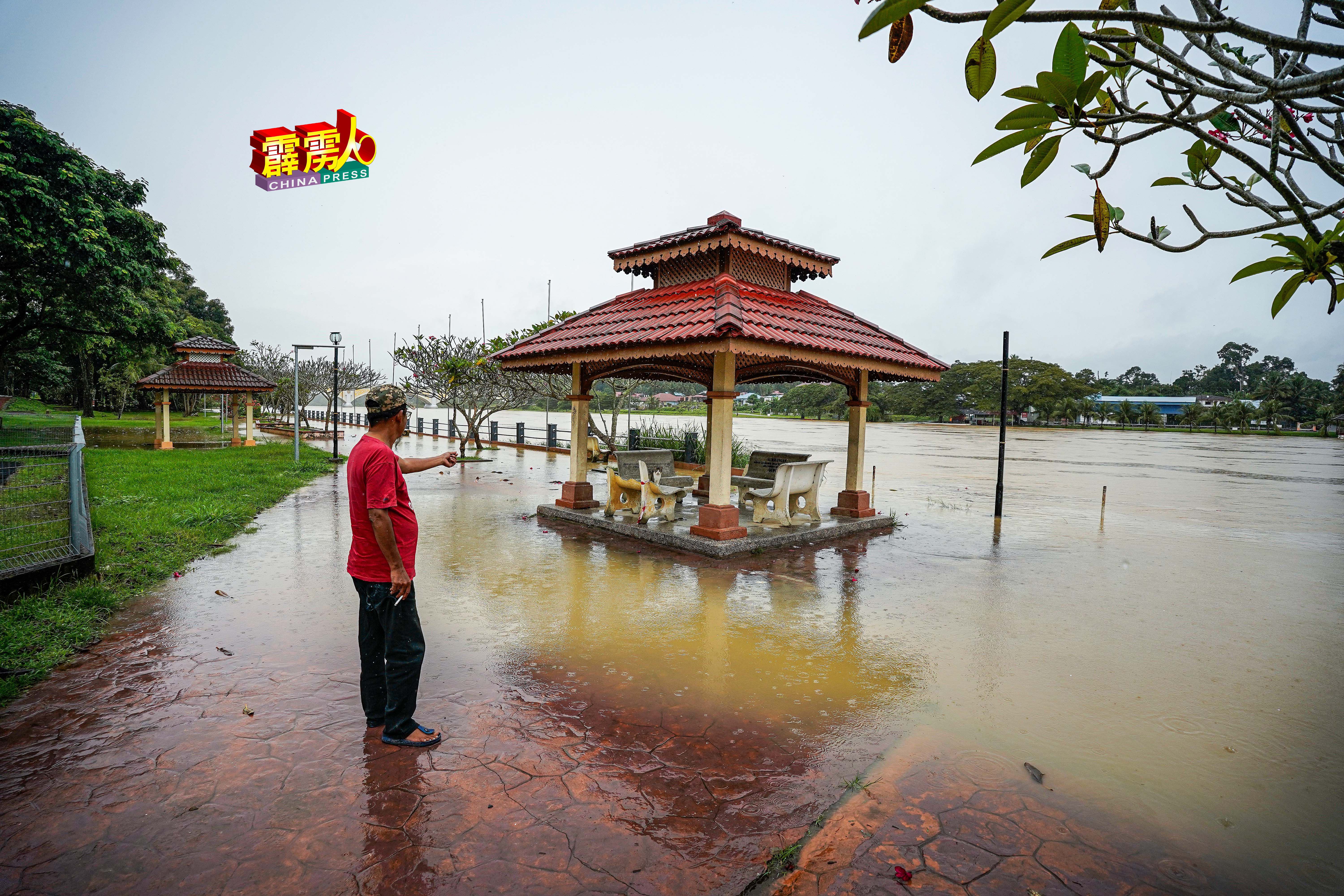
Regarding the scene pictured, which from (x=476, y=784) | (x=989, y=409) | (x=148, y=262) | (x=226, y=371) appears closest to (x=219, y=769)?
(x=476, y=784)

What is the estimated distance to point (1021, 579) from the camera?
743 centimetres

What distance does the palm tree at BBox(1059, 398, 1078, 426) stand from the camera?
231 ft

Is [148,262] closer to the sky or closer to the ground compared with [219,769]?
closer to the sky

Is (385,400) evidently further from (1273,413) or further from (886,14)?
(1273,413)

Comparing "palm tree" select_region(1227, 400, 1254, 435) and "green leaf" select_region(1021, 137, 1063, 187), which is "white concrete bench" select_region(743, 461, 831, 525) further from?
"palm tree" select_region(1227, 400, 1254, 435)

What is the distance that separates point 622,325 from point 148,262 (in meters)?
18.2

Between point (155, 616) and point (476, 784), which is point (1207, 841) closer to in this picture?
point (476, 784)

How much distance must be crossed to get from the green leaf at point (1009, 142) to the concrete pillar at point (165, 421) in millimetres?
25077

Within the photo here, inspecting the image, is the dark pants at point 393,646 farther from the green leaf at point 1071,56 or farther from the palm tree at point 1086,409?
the palm tree at point 1086,409

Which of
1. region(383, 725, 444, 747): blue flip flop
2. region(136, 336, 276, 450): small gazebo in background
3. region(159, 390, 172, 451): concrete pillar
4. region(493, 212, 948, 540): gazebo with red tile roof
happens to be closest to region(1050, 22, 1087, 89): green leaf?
region(383, 725, 444, 747): blue flip flop

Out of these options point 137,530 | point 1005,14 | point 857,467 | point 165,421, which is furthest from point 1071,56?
point 165,421

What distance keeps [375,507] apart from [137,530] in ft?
23.3

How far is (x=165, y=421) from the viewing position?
69.4 ft

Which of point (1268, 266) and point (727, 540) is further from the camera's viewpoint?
point (727, 540)
